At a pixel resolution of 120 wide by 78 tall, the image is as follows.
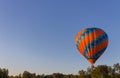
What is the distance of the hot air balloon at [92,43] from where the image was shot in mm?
44031

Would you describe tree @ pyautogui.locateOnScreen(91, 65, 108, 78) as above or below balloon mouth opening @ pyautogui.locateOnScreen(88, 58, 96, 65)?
above

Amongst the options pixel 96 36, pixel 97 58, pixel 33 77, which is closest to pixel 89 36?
pixel 96 36

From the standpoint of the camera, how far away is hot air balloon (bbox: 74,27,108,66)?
44031 millimetres

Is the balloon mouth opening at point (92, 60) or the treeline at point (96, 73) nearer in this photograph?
the balloon mouth opening at point (92, 60)

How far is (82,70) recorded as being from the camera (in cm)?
13738

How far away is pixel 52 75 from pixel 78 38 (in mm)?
116870

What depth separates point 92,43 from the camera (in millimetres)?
44062

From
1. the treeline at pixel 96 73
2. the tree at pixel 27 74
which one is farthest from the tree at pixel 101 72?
the tree at pixel 27 74

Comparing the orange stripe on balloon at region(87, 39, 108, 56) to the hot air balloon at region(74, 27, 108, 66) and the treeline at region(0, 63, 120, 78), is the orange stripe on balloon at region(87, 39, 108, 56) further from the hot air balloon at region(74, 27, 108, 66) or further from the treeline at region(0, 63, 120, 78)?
the treeline at region(0, 63, 120, 78)

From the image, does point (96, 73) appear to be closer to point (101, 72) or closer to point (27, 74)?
point (101, 72)

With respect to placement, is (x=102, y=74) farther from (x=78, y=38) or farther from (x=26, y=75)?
(x=78, y=38)

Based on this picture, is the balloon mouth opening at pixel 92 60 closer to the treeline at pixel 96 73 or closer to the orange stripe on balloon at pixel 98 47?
the orange stripe on balloon at pixel 98 47

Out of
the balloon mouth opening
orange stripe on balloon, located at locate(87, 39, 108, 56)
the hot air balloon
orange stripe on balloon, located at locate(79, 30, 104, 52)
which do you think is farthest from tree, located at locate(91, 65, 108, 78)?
orange stripe on balloon, located at locate(79, 30, 104, 52)

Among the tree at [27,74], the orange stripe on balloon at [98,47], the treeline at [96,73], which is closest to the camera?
the orange stripe on balloon at [98,47]
